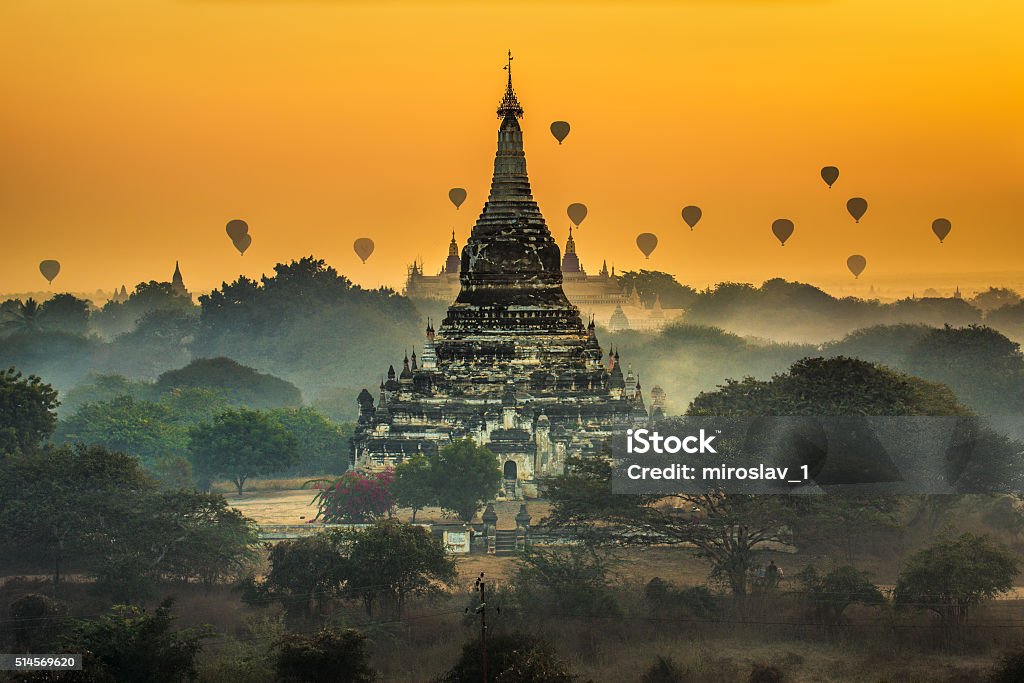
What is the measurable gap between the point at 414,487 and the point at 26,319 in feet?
282

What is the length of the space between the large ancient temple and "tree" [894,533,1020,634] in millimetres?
28282

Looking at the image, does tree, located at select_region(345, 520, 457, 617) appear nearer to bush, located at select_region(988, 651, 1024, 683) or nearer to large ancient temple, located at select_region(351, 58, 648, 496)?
bush, located at select_region(988, 651, 1024, 683)

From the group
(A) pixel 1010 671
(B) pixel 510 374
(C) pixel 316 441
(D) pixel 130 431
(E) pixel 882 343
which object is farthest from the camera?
(E) pixel 882 343

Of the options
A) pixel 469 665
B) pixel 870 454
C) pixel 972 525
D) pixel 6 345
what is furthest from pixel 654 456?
pixel 6 345

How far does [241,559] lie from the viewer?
69.5 meters

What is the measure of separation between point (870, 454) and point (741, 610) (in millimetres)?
11868

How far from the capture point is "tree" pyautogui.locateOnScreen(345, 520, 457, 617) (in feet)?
202

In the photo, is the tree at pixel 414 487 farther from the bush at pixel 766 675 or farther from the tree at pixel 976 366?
the tree at pixel 976 366

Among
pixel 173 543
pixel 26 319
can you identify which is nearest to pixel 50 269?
pixel 26 319

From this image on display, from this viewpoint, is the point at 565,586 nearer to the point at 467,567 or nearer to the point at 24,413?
the point at 467,567

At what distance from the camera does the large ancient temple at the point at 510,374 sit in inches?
3452

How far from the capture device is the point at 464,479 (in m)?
79.2

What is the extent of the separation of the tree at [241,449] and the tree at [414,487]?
42.9 feet

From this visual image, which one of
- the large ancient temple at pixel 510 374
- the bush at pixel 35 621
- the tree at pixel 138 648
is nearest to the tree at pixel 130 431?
the large ancient temple at pixel 510 374
